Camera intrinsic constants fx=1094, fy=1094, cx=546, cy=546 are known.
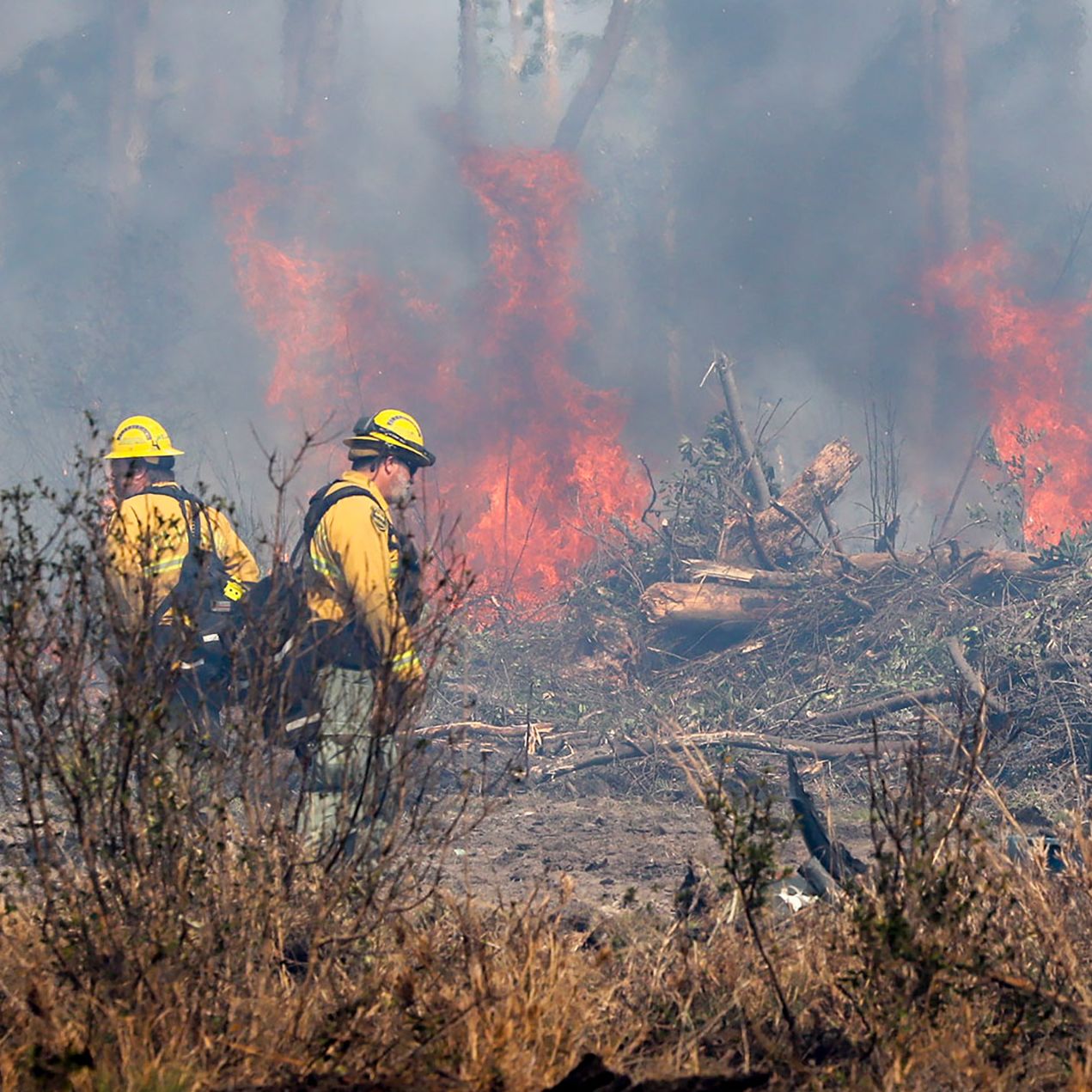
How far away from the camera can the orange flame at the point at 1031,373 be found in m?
16.4

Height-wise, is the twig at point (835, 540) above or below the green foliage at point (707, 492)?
below

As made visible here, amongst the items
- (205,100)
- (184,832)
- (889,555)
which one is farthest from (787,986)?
(205,100)

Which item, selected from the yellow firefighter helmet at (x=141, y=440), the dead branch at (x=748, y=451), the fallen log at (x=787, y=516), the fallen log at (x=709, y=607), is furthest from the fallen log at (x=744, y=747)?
the yellow firefighter helmet at (x=141, y=440)

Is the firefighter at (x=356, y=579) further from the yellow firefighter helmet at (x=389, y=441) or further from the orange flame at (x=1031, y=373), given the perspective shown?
the orange flame at (x=1031, y=373)

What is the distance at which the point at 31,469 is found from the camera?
24000mm

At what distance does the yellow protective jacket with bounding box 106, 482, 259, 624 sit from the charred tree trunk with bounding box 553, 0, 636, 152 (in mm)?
19600

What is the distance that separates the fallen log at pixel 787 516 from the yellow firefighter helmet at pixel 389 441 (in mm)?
6690

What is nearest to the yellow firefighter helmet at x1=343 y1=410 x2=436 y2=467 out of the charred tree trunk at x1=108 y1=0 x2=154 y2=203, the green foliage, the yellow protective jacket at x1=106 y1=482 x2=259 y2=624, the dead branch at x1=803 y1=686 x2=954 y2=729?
the yellow protective jacket at x1=106 y1=482 x2=259 y2=624

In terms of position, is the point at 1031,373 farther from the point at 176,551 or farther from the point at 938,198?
the point at 176,551

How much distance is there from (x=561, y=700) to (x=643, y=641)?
3.61ft

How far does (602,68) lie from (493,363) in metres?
8.49

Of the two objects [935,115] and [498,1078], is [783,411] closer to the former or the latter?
[935,115]

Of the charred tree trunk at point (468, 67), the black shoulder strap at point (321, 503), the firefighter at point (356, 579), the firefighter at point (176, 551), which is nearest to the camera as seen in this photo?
the firefighter at point (176, 551)

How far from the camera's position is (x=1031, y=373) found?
18.0 meters
